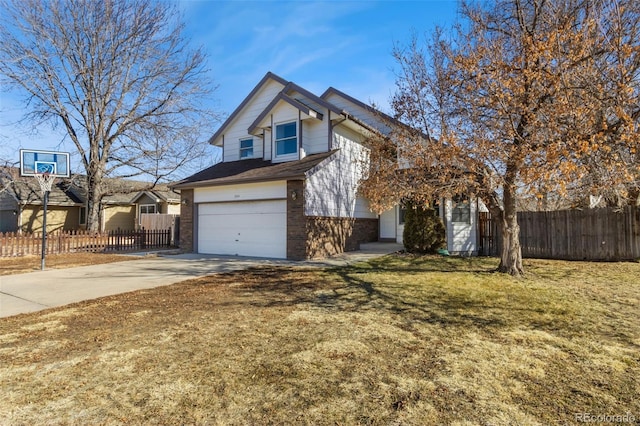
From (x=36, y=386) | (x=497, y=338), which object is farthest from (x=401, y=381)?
(x=36, y=386)

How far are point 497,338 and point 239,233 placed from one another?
453 inches

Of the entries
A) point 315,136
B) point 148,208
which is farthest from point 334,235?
point 148,208

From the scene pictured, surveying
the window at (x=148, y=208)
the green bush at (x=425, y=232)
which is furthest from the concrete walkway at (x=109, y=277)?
the window at (x=148, y=208)

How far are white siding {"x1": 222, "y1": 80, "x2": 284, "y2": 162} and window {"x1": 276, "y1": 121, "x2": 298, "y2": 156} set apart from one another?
210 centimetres

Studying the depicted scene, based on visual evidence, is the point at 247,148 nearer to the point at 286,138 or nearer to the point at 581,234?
the point at 286,138

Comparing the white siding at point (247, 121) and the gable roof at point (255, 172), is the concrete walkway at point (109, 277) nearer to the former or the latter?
the gable roof at point (255, 172)

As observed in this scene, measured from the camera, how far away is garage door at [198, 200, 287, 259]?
13367mm

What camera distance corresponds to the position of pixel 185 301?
6.76 meters

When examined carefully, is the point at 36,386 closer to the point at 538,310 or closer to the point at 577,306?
the point at 538,310

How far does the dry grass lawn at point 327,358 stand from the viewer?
2.98 metres

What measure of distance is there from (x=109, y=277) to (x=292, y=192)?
6300 mm

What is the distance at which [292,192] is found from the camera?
12.7m

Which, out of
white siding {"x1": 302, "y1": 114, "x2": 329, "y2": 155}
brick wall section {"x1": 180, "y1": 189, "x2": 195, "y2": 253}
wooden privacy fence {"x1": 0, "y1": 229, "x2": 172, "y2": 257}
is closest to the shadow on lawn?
white siding {"x1": 302, "y1": 114, "x2": 329, "y2": 155}

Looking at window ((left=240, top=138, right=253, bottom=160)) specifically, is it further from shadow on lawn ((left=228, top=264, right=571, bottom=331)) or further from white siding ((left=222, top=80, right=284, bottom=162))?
shadow on lawn ((left=228, top=264, right=571, bottom=331))
